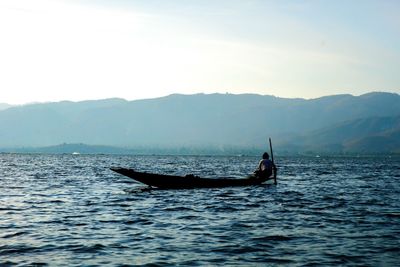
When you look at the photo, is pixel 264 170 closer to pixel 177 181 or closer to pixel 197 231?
pixel 177 181

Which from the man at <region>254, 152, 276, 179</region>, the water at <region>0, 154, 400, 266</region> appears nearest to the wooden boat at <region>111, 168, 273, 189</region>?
the man at <region>254, 152, 276, 179</region>

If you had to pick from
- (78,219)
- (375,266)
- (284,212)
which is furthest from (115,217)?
(375,266)

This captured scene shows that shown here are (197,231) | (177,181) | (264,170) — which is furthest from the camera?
(264,170)

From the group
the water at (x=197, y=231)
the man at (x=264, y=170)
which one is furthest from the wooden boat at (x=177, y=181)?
the water at (x=197, y=231)

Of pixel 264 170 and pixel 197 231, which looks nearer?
pixel 197 231

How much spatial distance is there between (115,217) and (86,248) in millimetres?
7628

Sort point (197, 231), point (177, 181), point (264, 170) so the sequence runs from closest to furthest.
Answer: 1. point (197, 231)
2. point (177, 181)
3. point (264, 170)

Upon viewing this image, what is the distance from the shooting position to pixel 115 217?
26.4 meters

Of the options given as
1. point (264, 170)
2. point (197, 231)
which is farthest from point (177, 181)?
point (197, 231)

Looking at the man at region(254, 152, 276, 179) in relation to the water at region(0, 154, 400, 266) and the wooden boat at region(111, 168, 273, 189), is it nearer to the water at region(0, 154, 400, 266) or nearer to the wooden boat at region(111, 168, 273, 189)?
the wooden boat at region(111, 168, 273, 189)

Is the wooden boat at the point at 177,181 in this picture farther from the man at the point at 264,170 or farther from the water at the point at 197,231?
the water at the point at 197,231

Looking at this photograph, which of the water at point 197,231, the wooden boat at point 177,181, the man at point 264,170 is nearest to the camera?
the water at point 197,231

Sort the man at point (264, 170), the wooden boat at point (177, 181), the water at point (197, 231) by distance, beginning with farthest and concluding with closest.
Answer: the man at point (264, 170), the wooden boat at point (177, 181), the water at point (197, 231)

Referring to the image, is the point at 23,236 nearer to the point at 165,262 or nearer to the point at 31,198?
the point at 165,262
